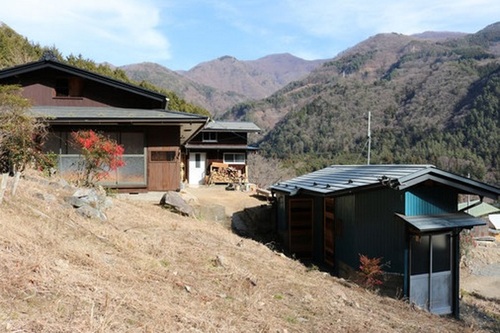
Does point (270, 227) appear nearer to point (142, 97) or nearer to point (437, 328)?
point (142, 97)

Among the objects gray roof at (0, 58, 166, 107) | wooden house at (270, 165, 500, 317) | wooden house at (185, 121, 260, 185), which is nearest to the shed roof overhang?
wooden house at (270, 165, 500, 317)

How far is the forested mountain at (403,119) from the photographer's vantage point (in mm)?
61750

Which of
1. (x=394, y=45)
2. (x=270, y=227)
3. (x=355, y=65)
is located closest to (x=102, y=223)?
(x=270, y=227)

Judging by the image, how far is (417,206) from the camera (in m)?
9.01

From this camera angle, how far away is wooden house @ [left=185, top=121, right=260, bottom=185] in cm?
2814

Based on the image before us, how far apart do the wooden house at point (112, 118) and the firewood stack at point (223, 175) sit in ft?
36.4

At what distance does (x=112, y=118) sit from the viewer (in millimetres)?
12492

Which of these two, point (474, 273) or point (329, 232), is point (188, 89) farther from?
point (329, 232)

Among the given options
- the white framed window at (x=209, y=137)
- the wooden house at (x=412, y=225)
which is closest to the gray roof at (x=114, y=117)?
the wooden house at (x=412, y=225)

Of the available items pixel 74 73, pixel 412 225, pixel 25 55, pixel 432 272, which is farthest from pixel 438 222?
pixel 25 55

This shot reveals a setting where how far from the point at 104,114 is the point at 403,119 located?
80.3 m

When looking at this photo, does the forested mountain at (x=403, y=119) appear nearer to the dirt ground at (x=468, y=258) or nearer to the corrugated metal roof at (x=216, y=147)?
the corrugated metal roof at (x=216, y=147)

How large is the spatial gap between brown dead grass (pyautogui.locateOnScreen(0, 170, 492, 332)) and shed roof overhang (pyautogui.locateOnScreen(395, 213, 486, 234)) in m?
1.77

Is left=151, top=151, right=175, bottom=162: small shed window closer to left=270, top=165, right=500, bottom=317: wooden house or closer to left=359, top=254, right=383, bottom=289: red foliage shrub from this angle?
left=270, top=165, right=500, bottom=317: wooden house
